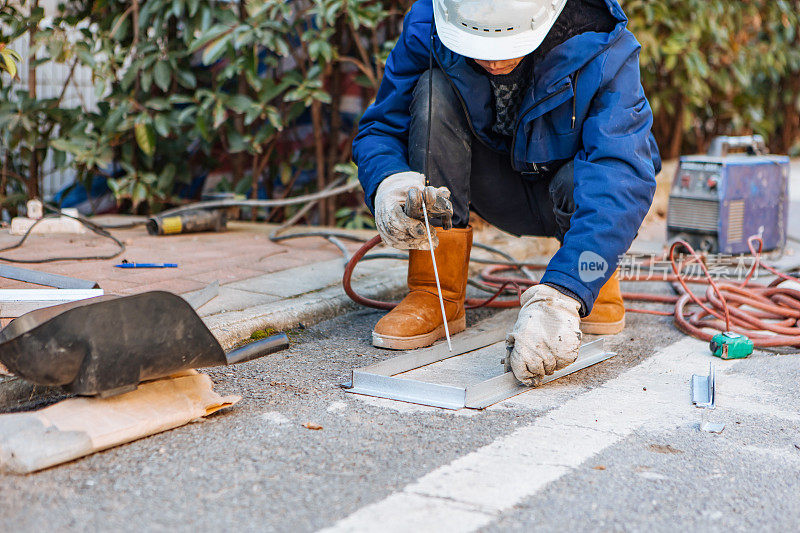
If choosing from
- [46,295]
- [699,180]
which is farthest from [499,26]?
[699,180]

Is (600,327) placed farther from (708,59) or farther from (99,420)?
(708,59)

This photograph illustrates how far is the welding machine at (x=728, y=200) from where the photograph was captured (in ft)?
12.6

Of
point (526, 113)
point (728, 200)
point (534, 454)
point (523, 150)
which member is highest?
point (526, 113)

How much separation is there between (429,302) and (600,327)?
1.88 ft

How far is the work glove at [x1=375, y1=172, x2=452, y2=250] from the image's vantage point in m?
2.23

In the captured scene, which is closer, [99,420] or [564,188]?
[99,420]

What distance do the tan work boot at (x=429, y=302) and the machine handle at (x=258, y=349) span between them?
0.27 metres

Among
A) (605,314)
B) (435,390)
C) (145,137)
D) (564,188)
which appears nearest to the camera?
(435,390)

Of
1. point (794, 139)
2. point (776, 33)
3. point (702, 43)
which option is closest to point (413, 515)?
point (702, 43)

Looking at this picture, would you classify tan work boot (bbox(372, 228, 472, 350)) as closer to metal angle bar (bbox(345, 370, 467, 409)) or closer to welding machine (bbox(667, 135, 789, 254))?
metal angle bar (bbox(345, 370, 467, 409))

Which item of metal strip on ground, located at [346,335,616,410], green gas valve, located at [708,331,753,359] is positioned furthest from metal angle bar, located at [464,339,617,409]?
green gas valve, located at [708,331,753,359]

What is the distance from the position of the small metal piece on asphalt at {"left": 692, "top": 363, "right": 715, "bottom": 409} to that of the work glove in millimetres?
776

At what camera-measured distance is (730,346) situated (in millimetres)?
2359

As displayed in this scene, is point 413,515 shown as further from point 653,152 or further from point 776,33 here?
point 776,33
